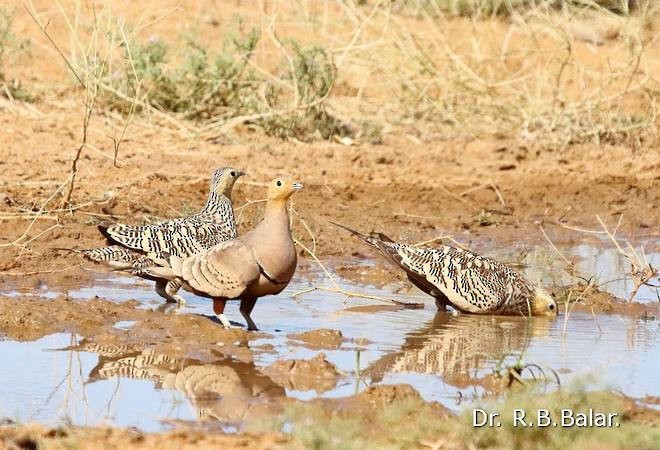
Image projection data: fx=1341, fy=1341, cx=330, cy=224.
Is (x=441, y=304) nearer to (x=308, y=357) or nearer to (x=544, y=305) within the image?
(x=544, y=305)

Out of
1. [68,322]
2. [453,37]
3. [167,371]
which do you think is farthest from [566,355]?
[453,37]

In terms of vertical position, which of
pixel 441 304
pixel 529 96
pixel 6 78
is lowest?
pixel 441 304

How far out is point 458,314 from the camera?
905 cm

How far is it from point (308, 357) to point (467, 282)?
1987 millimetres

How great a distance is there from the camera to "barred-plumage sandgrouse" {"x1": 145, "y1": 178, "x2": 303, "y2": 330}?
7586mm

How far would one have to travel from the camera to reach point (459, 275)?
888 centimetres

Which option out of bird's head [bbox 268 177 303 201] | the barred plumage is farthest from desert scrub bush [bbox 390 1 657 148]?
bird's head [bbox 268 177 303 201]

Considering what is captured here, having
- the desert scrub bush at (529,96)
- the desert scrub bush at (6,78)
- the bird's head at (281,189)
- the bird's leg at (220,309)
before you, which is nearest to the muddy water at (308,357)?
the bird's leg at (220,309)

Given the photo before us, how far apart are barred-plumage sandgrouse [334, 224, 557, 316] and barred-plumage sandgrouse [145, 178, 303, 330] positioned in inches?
48.8

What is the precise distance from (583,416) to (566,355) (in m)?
1.96

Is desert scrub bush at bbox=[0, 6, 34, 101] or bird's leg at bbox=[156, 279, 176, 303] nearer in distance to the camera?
bird's leg at bbox=[156, 279, 176, 303]

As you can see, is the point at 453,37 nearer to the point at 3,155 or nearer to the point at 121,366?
the point at 3,155

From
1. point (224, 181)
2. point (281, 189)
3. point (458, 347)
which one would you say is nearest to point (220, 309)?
point (281, 189)

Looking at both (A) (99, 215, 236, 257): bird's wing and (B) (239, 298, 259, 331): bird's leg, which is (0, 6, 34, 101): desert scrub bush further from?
(B) (239, 298, 259, 331): bird's leg
